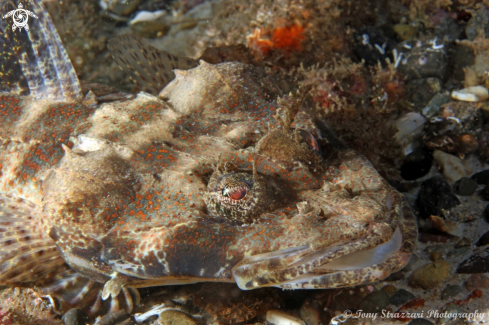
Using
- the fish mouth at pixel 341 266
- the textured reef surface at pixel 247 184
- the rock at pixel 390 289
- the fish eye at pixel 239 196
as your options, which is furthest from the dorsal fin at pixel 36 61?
the rock at pixel 390 289

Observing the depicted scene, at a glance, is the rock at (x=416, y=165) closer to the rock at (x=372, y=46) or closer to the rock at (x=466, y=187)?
the rock at (x=466, y=187)

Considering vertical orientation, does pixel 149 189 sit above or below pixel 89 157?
below

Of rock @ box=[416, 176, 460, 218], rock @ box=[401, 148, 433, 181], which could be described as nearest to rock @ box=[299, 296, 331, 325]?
rock @ box=[416, 176, 460, 218]

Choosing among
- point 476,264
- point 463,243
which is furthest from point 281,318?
point 463,243

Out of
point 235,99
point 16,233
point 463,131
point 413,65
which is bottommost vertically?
point 463,131

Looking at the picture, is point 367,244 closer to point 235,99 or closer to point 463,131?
point 235,99

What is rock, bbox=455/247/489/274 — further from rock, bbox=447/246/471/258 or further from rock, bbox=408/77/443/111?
rock, bbox=408/77/443/111

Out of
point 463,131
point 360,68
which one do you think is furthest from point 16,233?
point 463,131

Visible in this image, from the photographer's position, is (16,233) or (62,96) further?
(62,96)
